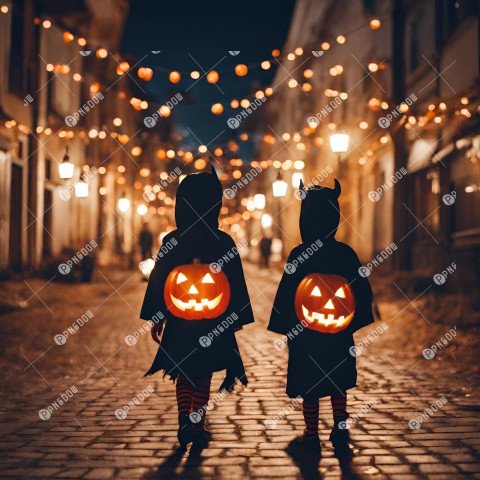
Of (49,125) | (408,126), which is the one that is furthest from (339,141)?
(49,125)

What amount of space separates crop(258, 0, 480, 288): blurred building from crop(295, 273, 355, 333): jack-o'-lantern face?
703cm

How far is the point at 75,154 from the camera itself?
25188mm

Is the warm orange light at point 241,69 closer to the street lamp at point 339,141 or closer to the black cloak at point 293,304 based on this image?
the street lamp at point 339,141

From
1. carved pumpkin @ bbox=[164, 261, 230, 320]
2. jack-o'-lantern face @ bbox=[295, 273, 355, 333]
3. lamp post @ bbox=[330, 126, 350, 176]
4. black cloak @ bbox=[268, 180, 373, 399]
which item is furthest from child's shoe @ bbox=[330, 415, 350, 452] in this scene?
lamp post @ bbox=[330, 126, 350, 176]

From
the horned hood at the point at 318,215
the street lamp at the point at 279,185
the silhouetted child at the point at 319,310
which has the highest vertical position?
the street lamp at the point at 279,185

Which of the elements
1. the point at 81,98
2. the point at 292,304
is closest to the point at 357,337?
the point at 292,304

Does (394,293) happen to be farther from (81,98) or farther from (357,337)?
(81,98)

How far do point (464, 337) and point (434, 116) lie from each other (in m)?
4.75

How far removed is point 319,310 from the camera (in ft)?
17.0

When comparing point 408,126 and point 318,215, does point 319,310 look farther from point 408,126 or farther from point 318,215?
point 408,126

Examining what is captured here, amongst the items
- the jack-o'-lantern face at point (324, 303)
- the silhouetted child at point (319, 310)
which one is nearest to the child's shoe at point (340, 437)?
the silhouetted child at point (319, 310)

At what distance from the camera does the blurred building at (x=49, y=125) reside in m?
16.6

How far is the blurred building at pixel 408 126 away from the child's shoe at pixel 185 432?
25.4 ft

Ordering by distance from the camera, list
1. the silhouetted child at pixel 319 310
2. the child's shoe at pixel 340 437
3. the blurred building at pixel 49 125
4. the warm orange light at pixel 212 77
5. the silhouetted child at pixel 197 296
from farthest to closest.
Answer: the blurred building at pixel 49 125 → the warm orange light at pixel 212 77 → the silhouetted child at pixel 197 296 → the silhouetted child at pixel 319 310 → the child's shoe at pixel 340 437
